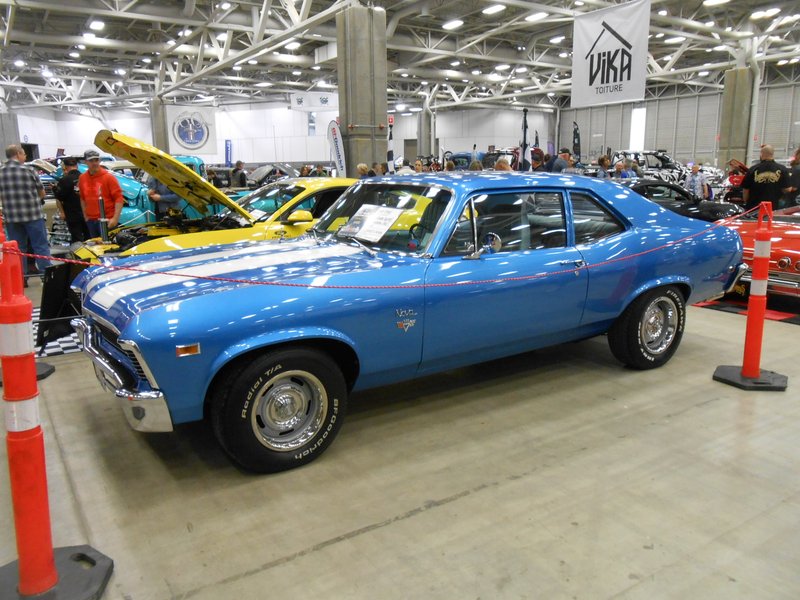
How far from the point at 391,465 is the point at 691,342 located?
11.7 feet

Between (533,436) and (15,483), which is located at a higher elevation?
(15,483)

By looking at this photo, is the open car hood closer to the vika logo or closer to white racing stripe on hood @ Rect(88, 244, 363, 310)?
white racing stripe on hood @ Rect(88, 244, 363, 310)

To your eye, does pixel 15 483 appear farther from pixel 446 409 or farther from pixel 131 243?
pixel 131 243

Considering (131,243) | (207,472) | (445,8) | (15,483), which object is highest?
(445,8)

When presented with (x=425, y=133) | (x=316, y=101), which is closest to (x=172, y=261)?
(x=316, y=101)

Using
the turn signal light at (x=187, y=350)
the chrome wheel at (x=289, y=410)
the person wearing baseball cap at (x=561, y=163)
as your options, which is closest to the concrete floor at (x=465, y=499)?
the chrome wheel at (x=289, y=410)

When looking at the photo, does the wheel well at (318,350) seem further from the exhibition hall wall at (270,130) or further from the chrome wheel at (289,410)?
the exhibition hall wall at (270,130)

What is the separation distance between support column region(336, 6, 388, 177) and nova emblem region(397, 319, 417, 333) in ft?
27.4

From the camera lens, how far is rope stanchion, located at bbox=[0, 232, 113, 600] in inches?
83.1

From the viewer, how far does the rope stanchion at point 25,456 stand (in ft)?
6.93

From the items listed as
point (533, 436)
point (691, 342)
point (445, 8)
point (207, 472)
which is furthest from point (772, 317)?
point (445, 8)

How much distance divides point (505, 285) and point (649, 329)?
1619mm

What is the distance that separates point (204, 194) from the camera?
6426 mm

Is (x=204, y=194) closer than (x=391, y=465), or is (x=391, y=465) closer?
(x=391, y=465)
